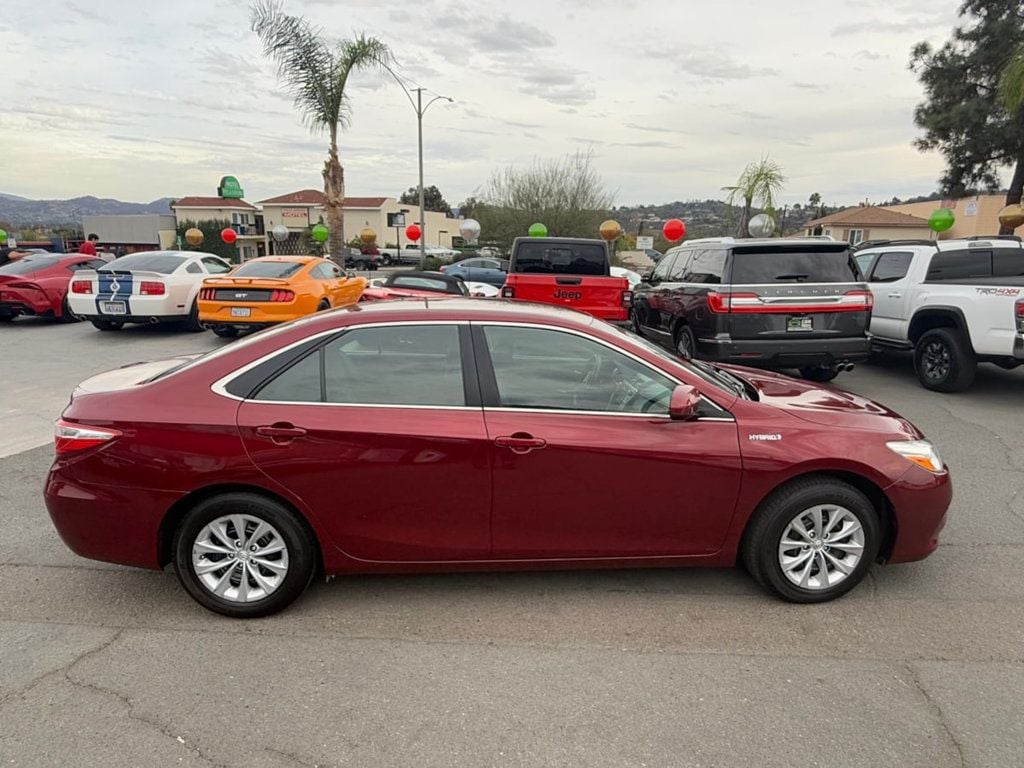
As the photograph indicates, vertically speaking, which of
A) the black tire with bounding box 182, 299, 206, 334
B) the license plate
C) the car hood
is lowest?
the black tire with bounding box 182, 299, 206, 334

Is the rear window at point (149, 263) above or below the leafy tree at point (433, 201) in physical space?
below

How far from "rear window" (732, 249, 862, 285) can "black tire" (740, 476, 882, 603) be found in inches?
173

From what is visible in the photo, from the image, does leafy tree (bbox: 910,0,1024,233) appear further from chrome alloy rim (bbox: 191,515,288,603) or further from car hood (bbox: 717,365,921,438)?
chrome alloy rim (bbox: 191,515,288,603)

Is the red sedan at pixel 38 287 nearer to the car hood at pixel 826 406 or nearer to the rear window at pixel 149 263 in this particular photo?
the rear window at pixel 149 263

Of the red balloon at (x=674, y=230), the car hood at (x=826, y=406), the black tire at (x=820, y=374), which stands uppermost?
the red balloon at (x=674, y=230)

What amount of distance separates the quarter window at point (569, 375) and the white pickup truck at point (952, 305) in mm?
6027

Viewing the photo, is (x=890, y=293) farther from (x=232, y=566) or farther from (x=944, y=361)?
(x=232, y=566)

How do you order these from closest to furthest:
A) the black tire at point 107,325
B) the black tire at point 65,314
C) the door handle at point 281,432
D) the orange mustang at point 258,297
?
the door handle at point 281,432 < the orange mustang at point 258,297 < the black tire at point 107,325 < the black tire at point 65,314

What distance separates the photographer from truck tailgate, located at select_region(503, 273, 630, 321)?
31.1ft

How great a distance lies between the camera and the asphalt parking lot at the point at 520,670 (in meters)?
2.28

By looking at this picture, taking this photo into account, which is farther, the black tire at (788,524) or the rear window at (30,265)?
the rear window at (30,265)

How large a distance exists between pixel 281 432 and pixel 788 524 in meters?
2.52

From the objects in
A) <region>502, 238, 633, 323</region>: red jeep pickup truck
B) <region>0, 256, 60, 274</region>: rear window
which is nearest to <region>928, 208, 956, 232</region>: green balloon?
<region>502, 238, 633, 323</region>: red jeep pickup truck

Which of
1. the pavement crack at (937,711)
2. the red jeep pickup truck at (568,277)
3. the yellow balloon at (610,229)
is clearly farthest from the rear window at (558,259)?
the yellow balloon at (610,229)
